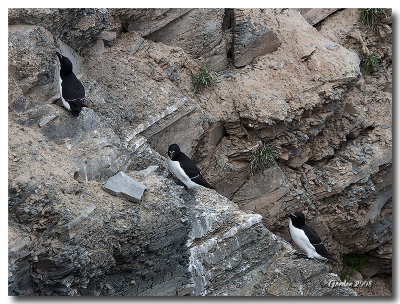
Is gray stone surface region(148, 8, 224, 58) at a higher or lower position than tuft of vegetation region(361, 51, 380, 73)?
Answer: higher

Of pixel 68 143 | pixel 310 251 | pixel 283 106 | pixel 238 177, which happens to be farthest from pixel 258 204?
pixel 68 143

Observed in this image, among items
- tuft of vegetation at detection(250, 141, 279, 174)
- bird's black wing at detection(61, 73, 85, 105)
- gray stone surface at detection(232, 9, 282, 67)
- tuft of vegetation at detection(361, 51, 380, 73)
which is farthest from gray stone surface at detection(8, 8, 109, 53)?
tuft of vegetation at detection(361, 51, 380, 73)

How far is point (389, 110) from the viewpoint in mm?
13430

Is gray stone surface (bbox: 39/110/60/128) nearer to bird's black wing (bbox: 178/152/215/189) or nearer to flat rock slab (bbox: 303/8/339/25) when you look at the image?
bird's black wing (bbox: 178/152/215/189)

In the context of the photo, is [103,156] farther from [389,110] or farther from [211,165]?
[389,110]

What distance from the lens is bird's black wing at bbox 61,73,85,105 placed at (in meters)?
9.23

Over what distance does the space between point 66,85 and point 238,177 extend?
4174mm

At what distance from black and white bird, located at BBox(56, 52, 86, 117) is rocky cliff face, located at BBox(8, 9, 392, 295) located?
117 mm

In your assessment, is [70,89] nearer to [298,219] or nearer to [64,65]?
[64,65]

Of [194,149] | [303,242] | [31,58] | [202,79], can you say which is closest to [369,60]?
[202,79]

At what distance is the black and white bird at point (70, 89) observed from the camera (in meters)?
9.23

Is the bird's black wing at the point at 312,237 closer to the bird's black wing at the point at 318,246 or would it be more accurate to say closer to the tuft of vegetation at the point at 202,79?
the bird's black wing at the point at 318,246

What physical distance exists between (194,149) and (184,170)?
2.21 metres

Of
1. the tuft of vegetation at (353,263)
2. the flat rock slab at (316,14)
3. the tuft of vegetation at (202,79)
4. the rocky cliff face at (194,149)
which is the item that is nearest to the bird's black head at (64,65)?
the rocky cliff face at (194,149)
